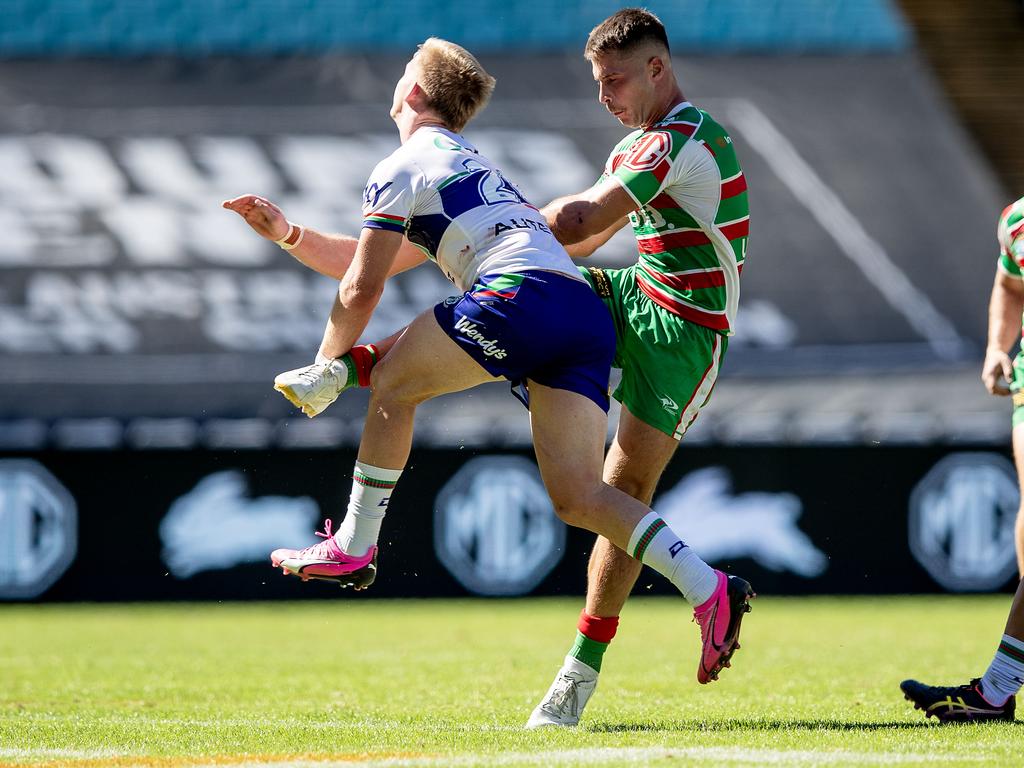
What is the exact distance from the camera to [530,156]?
12883mm

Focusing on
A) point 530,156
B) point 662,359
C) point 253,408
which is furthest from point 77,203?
point 662,359

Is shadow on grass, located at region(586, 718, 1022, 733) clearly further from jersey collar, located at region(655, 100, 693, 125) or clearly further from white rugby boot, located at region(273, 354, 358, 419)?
jersey collar, located at region(655, 100, 693, 125)

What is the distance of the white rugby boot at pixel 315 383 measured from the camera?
4480 mm

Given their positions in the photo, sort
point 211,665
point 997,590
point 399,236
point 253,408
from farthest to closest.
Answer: point 253,408, point 997,590, point 211,665, point 399,236

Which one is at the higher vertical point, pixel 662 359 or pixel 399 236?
pixel 399 236

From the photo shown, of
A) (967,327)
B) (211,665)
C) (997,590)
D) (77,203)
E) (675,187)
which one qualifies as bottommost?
(997,590)

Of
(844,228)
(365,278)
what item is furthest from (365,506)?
(844,228)

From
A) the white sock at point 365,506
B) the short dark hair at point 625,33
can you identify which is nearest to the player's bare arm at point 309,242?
the white sock at point 365,506

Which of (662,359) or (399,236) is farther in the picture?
(662,359)

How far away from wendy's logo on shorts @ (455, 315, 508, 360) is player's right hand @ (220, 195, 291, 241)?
808 millimetres

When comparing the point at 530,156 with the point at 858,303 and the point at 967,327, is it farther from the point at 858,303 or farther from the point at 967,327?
the point at 967,327

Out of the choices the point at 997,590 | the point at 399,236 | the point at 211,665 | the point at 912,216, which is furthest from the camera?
the point at 912,216

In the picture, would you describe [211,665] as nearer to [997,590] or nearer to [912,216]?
[997,590]

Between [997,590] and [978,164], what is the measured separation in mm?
4113
